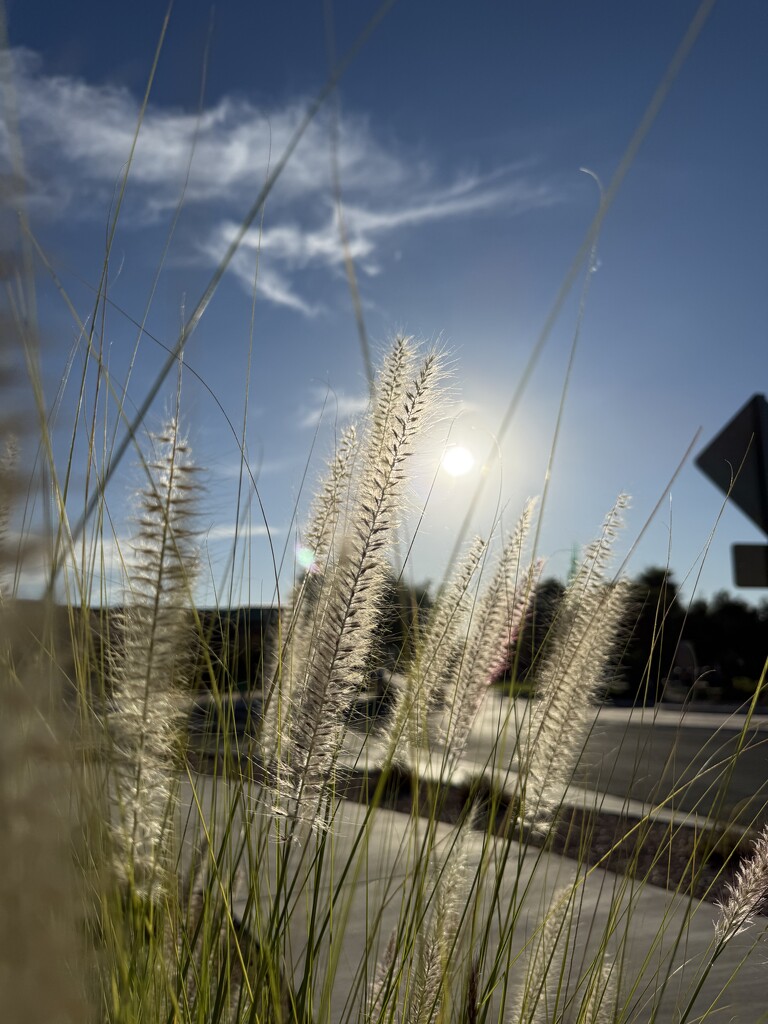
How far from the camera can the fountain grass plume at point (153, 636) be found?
1.07 m

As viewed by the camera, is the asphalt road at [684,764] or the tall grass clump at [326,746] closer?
the tall grass clump at [326,746]

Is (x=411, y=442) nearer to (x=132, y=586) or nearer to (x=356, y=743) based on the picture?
(x=132, y=586)

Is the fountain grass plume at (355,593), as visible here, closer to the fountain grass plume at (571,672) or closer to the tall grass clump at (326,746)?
the tall grass clump at (326,746)

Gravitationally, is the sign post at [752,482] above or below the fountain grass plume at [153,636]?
above

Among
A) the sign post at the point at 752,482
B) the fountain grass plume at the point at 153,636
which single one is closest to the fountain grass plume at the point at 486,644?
the fountain grass plume at the point at 153,636

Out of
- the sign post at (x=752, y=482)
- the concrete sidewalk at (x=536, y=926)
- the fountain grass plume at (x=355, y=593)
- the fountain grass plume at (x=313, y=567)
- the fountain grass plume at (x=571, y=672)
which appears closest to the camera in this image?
the fountain grass plume at (x=355, y=593)

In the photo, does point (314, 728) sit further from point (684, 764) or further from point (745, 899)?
point (684, 764)

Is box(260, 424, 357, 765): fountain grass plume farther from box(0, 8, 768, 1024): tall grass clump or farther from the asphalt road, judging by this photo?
the asphalt road

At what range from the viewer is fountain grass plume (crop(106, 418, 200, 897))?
1.07m

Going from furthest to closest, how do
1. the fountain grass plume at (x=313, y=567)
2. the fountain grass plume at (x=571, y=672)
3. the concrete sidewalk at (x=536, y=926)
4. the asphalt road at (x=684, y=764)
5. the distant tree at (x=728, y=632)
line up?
the distant tree at (x=728, y=632) → the asphalt road at (x=684, y=764) → the fountain grass plume at (x=571, y=672) → the concrete sidewalk at (x=536, y=926) → the fountain grass plume at (x=313, y=567)

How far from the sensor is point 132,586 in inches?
44.0

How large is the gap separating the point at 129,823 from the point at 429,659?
0.53 m

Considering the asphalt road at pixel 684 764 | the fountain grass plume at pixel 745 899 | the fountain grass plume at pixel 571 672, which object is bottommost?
the asphalt road at pixel 684 764

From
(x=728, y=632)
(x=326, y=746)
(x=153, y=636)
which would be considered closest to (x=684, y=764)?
(x=326, y=746)
